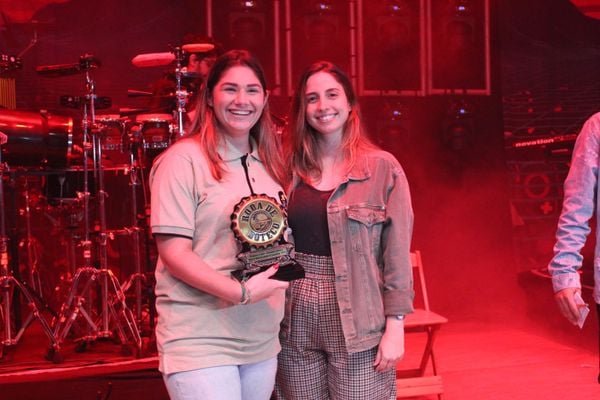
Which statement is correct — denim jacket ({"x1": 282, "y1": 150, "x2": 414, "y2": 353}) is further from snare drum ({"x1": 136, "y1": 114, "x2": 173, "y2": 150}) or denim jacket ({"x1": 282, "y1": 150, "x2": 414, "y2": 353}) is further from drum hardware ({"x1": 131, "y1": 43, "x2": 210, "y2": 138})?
snare drum ({"x1": 136, "y1": 114, "x2": 173, "y2": 150})

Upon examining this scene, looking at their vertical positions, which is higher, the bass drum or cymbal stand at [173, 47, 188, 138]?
cymbal stand at [173, 47, 188, 138]

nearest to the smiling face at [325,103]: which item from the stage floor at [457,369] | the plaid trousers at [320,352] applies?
the plaid trousers at [320,352]

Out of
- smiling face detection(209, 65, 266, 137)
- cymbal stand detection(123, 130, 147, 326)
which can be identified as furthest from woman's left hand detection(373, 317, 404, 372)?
cymbal stand detection(123, 130, 147, 326)

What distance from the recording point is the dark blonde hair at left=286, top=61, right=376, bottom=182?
2234mm

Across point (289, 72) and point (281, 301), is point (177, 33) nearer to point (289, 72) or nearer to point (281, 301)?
point (289, 72)

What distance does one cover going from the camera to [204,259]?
5.78ft

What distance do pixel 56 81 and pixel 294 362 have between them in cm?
453

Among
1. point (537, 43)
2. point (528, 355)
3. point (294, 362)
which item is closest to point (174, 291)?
point (294, 362)

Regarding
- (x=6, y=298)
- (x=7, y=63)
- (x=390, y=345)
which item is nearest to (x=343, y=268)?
(x=390, y=345)

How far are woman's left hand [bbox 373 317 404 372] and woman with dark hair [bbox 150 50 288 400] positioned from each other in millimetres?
397

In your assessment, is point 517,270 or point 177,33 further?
point 517,270

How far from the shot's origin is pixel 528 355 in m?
5.17

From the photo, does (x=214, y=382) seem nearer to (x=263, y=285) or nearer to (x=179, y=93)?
(x=263, y=285)

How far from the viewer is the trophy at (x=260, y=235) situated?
1.74 meters
